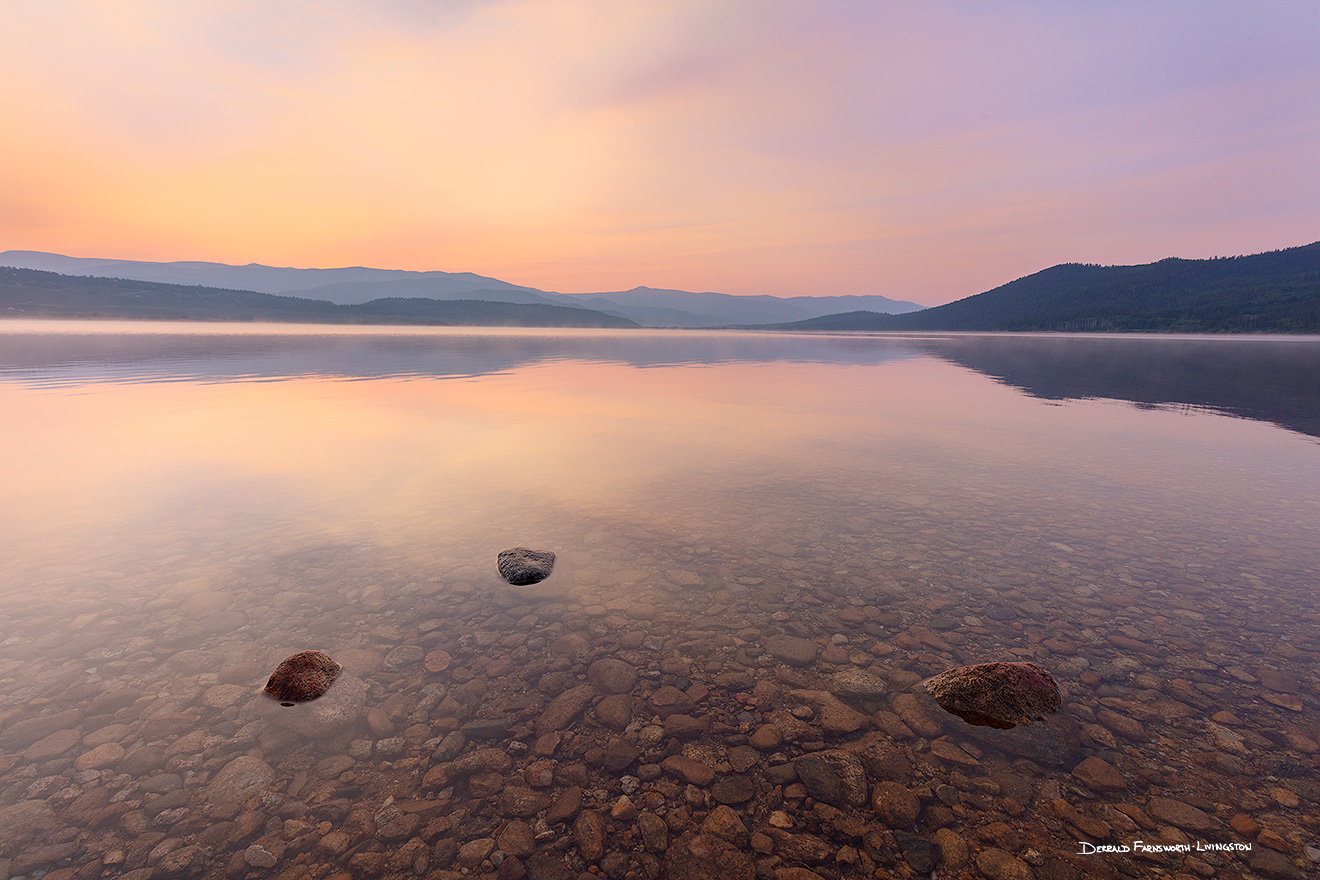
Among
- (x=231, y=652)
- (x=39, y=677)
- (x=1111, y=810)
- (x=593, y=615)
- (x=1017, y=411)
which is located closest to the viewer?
(x=1111, y=810)

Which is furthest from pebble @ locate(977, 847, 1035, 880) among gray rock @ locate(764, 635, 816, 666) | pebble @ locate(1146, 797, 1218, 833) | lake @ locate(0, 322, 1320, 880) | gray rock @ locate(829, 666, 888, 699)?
gray rock @ locate(764, 635, 816, 666)

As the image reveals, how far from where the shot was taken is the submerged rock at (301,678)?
6578 millimetres

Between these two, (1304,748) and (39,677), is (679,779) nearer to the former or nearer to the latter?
(1304,748)

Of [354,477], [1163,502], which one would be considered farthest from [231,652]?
[1163,502]

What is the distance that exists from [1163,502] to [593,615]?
15.0 m

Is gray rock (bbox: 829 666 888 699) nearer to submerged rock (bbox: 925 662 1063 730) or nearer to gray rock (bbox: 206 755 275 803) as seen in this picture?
submerged rock (bbox: 925 662 1063 730)

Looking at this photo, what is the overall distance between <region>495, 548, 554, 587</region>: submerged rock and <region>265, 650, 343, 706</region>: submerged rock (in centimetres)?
307

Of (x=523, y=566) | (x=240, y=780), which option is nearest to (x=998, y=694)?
(x=523, y=566)

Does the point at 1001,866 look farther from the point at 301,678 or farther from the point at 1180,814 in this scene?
the point at 301,678

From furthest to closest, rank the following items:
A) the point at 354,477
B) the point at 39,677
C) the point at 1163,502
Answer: the point at 354,477 → the point at 1163,502 → the point at 39,677

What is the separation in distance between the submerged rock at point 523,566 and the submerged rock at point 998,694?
21.0 ft

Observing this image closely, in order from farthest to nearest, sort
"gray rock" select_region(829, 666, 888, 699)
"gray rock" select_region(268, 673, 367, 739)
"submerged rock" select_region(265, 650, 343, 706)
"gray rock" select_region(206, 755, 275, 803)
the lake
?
"gray rock" select_region(829, 666, 888, 699), "submerged rock" select_region(265, 650, 343, 706), "gray rock" select_region(268, 673, 367, 739), "gray rock" select_region(206, 755, 275, 803), the lake

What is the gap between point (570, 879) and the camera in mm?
4531

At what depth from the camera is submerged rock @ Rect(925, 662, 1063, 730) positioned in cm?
628
